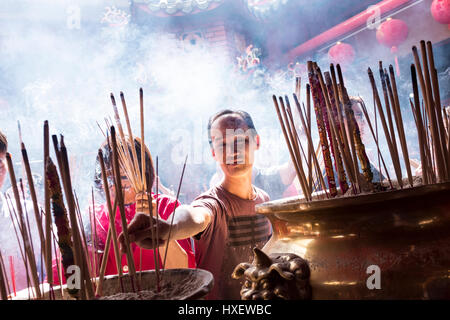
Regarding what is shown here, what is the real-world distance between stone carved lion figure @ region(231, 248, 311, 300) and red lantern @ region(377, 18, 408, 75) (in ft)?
13.1

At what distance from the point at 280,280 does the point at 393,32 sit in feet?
13.2

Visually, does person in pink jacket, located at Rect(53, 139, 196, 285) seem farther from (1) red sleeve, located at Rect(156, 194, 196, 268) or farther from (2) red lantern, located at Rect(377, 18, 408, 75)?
(2) red lantern, located at Rect(377, 18, 408, 75)

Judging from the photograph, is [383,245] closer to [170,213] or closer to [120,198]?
[120,198]

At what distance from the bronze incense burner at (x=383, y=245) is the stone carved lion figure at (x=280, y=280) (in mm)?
15

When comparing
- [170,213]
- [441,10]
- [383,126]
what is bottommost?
[170,213]

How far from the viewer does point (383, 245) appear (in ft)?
1.56

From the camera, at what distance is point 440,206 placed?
0.48 m

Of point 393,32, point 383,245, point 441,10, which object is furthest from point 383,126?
point 393,32

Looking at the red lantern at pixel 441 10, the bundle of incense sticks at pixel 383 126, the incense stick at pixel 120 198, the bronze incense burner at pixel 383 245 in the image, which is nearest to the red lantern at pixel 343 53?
the red lantern at pixel 441 10

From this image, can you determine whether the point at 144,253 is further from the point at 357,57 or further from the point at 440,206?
the point at 357,57

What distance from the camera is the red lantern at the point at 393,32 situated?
3.79 meters
